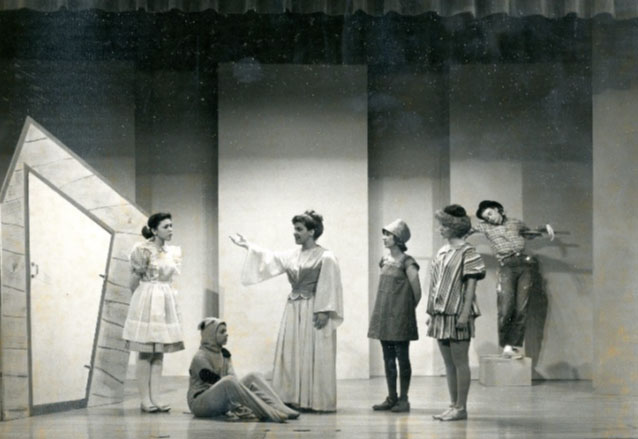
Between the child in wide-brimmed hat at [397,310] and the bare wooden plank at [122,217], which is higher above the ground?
the bare wooden plank at [122,217]

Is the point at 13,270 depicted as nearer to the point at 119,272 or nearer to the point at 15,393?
the point at 15,393

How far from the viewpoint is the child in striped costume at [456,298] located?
685 cm

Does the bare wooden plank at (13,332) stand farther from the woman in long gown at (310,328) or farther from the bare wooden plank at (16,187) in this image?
the woman in long gown at (310,328)

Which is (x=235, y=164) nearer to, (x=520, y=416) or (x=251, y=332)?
(x=251, y=332)

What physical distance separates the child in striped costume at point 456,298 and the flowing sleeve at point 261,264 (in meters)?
1.06

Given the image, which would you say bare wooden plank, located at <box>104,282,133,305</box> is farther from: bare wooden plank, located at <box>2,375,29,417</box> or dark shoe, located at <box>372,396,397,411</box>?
dark shoe, located at <box>372,396,397,411</box>

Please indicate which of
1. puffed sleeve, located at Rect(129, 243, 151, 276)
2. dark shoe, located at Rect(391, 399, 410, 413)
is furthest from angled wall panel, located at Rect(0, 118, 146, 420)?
dark shoe, located at Rect(391, 399, 410, 413)

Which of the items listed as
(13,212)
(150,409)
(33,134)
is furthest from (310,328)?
(33,134)

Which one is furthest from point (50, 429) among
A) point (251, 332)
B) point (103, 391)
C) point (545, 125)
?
point (545, 125)

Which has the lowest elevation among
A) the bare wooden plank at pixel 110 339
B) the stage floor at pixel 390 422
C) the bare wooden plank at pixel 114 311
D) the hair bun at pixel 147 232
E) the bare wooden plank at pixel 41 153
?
the stage floor at pixel 390 422

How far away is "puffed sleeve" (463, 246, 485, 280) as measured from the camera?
271 inches

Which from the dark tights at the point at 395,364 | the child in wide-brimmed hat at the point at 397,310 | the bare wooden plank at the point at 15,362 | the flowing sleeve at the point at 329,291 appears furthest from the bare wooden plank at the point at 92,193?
the dark tights at the point at 395,364

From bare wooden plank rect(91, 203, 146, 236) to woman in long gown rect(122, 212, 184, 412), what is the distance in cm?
28

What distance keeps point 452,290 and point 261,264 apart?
132 cm
